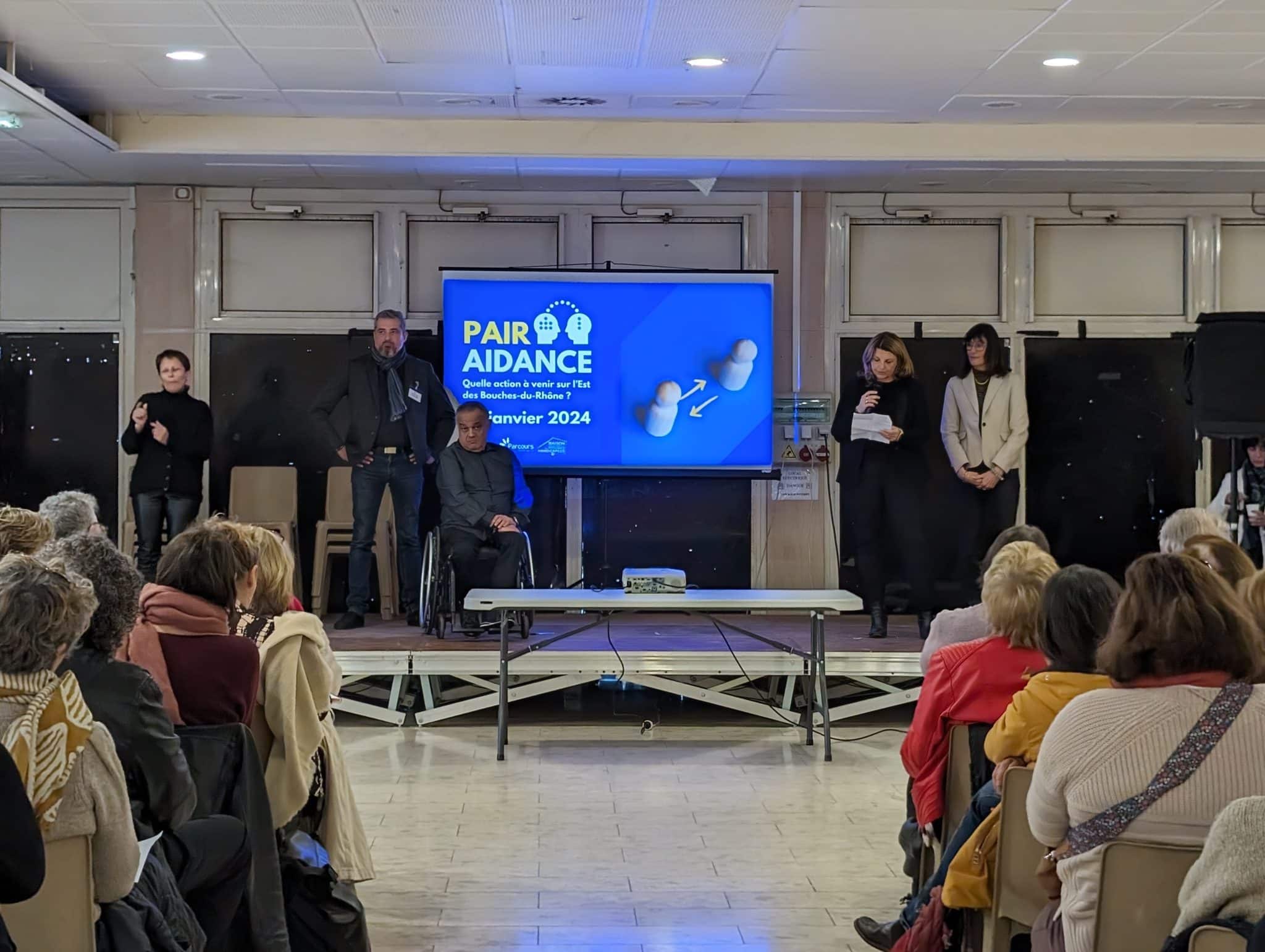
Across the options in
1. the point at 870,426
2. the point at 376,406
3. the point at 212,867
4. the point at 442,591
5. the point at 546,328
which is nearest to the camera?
the point at 212,867

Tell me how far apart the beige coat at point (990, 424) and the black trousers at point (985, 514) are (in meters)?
0.11

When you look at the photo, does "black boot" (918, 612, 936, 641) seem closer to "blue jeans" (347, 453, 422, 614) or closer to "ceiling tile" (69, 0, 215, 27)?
"blue jeans" (347, 453, 422, 614)

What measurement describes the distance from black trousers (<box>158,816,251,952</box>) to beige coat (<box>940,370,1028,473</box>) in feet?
18.4

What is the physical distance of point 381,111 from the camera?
7.52m

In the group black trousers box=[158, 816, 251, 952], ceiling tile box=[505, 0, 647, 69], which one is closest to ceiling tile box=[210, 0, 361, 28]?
ceiling tile box=[505, 0, 647, 69]

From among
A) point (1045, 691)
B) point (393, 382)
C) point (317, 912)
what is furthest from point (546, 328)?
point (1045, 691)

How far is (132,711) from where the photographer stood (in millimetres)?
2639

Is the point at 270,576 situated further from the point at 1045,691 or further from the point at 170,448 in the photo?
the point at 170,448

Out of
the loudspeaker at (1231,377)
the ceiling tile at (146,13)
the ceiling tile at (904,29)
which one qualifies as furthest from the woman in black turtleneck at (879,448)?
the ceiling tile at (146,13)

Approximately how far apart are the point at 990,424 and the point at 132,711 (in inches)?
240

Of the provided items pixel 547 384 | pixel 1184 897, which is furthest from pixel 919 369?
pixel 1184 897

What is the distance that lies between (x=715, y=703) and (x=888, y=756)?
2.85 ft

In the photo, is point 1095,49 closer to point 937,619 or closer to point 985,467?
point 985,467

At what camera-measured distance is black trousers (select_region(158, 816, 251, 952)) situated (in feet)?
9.13
